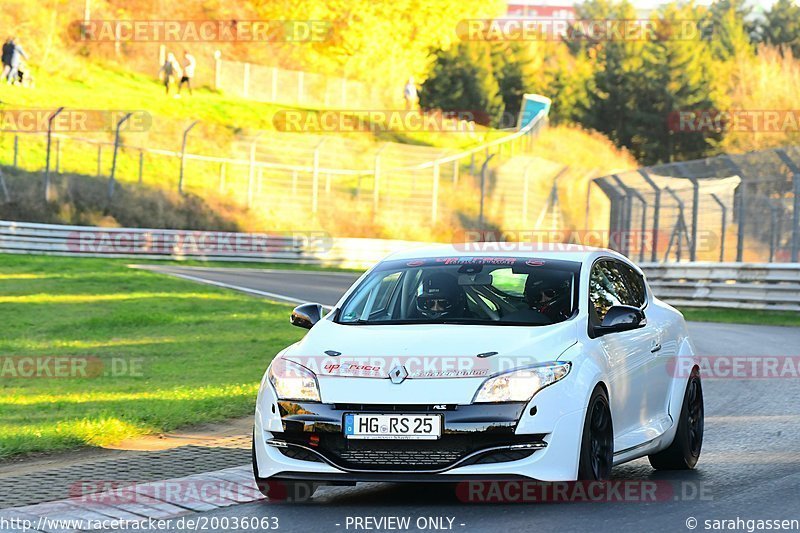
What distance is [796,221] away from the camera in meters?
25.3

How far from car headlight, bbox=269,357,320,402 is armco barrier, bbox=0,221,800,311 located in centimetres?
1938

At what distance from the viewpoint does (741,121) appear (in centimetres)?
7375

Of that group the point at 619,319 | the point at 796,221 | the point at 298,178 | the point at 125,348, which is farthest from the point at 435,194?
the point at 619,319

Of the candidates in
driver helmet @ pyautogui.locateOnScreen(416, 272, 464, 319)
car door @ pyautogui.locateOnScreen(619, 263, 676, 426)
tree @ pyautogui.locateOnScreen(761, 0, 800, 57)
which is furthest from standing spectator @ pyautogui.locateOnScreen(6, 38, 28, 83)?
tree @ pyautogui.locateOnScreen(761, 0, 800, 57)

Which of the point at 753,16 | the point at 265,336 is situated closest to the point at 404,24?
the point at 753,16

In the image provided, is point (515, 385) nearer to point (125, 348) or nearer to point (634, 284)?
point (634, 284)

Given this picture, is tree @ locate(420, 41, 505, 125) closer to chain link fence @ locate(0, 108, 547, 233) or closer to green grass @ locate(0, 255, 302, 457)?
chain link fence @ locate(0, 108, 547, 233)

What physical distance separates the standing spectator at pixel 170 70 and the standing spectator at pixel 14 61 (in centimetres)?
1088

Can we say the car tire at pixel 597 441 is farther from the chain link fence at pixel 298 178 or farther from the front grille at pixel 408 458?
the chain link fence at pixel 298 178

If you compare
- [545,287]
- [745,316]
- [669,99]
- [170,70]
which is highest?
[170,70]

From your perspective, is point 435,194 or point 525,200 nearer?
point 435,194

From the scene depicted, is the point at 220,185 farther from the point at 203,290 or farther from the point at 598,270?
the point at 598,270

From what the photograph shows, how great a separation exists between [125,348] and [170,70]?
5132 centimetres

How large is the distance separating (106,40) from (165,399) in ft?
193
